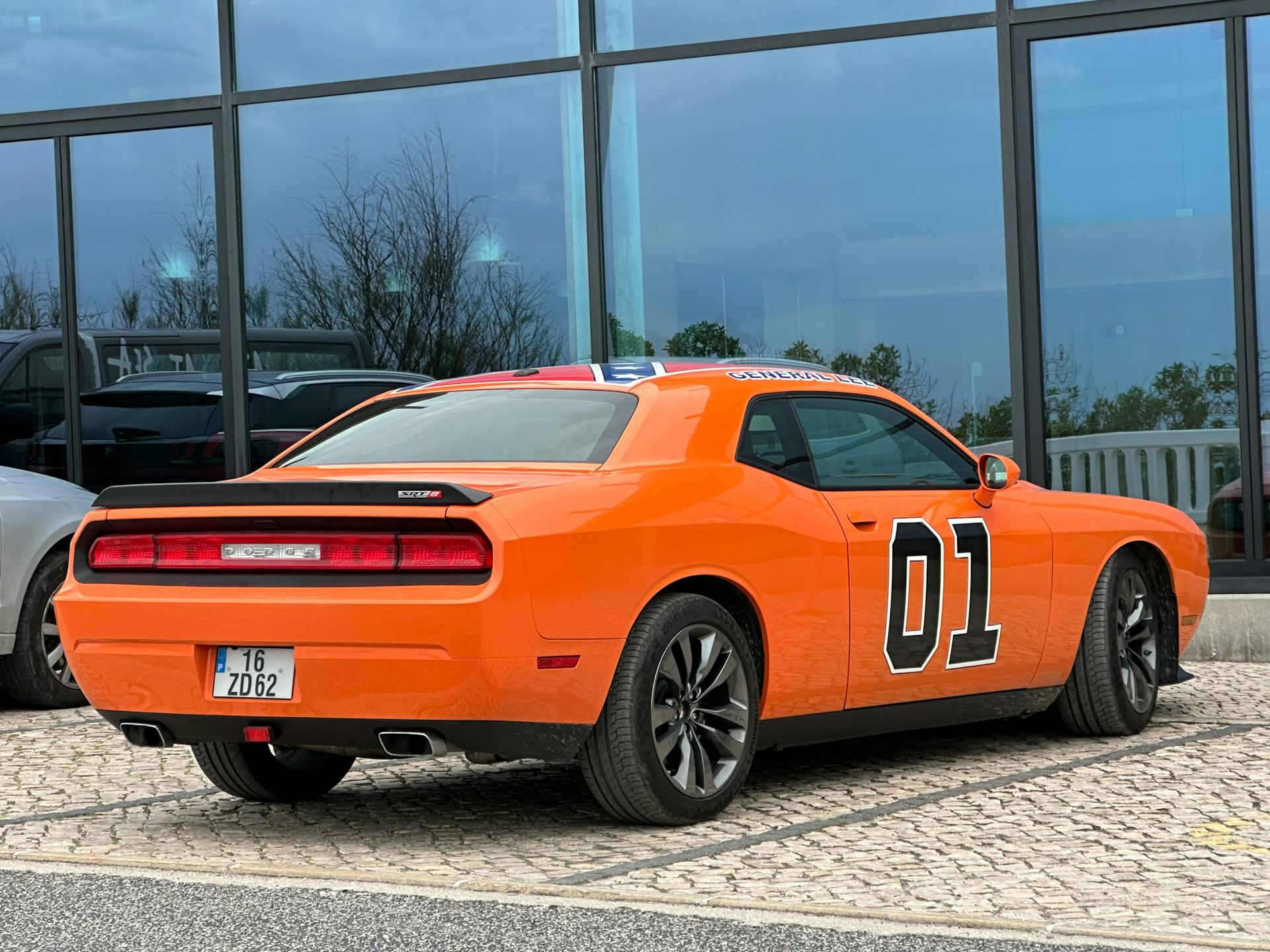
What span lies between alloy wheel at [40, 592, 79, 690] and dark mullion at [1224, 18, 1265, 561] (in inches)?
257

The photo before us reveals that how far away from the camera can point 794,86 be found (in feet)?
38.0

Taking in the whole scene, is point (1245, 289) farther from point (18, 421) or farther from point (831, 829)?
point (18, 421)

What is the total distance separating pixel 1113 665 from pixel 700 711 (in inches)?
92.5

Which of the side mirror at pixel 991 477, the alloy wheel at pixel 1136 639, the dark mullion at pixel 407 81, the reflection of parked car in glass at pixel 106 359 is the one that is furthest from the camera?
the reflection of parked car in glass at pixel 106 359

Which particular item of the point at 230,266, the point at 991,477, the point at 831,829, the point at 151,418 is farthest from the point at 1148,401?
the point at 151,418

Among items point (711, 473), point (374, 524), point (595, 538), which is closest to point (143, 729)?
point (374, 524)

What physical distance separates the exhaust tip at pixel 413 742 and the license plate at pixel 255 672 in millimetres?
314

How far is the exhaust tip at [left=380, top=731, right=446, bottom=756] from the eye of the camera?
518 centimetres

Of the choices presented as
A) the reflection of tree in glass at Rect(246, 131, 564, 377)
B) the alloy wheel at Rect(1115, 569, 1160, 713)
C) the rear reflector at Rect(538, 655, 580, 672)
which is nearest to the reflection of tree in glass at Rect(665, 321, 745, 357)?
the reflection of tree in glass at Rect(246, 131, 564, 377)

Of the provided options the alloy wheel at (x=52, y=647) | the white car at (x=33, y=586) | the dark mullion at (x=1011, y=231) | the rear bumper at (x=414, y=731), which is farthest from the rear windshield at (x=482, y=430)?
the dark mullion at (x=1011, y=231)

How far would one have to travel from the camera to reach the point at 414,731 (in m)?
5.18

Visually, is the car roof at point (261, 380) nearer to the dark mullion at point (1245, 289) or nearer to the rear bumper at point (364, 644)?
the dark mullion at point (1245, 289)

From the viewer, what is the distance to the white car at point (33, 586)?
8836 millimetres

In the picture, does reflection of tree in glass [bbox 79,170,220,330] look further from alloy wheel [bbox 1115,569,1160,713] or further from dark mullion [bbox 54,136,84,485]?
alloy wheel [bbox 1115,569,1160,713]
